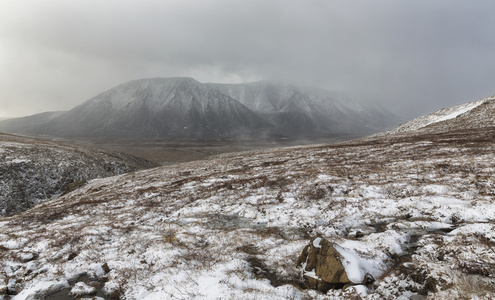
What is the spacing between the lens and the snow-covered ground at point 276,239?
6586 millimetres

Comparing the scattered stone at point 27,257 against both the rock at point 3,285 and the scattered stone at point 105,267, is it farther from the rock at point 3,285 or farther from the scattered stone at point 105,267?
the scattered stone at point 105,267

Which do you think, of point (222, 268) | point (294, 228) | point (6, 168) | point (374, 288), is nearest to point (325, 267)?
point (374, 288)

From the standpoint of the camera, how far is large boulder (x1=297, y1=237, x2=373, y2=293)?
638 centimetres

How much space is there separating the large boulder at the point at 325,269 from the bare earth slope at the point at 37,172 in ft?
110

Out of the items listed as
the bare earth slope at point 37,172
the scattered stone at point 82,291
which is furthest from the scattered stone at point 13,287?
the bare earth slope at point 37,172

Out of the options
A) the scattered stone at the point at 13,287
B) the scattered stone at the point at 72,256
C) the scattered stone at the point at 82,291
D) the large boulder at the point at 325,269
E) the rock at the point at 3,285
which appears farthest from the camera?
the scattered stone at the point at 72,256

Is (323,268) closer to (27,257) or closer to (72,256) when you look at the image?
(72,256)

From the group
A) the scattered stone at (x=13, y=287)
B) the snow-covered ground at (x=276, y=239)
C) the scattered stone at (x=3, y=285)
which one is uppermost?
the snow-covered ground at (x=276, y=239)

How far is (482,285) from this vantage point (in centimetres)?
538

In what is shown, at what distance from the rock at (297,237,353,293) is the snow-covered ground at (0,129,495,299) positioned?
0.90 feet

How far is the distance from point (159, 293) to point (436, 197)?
40.2 ft

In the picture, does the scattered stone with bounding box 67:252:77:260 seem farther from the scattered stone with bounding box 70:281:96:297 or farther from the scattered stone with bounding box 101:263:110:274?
the scattered stone with bounding box 70:281:96:297

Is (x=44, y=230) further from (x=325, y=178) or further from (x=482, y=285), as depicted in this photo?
(x=482, y=285)

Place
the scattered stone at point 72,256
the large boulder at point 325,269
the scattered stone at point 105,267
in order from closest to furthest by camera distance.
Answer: the large boulder at point 325,269
the scattered stone at point 105,267
the scattered stone at point 72,256
